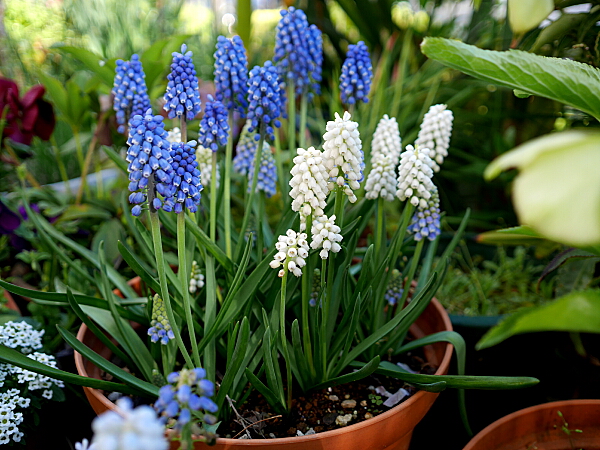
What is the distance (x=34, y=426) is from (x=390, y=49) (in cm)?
156

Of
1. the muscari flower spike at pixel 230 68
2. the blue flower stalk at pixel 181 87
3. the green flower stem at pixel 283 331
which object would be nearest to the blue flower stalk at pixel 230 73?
the muscari flower spike at pixel 230 68

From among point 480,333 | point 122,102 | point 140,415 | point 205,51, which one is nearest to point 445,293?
point 480,333

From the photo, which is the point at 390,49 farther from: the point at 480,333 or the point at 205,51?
the point at 480,333

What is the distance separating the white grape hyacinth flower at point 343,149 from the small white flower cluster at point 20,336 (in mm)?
615

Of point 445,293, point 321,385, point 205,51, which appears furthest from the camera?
point 205,51

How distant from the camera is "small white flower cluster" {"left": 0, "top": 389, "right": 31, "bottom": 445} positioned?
0.78 m

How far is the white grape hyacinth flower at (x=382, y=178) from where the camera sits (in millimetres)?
808

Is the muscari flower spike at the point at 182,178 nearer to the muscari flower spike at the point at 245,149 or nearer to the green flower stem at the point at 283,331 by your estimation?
the green flower stem at the point at 283,331

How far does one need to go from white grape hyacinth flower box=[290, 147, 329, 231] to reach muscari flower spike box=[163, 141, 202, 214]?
12 cm

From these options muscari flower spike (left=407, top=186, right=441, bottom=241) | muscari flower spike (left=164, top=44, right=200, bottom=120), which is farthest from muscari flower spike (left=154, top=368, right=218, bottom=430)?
muscari flower spike (left=407, top=186, right=441, bottom=241)

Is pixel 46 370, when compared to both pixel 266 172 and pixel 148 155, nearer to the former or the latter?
pixel 148 155

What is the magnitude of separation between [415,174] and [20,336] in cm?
73

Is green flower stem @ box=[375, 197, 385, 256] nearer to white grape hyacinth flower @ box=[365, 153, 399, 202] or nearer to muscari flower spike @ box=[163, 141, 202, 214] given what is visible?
white grape hyacinth flower @ box=[365, 153, 399, 202]

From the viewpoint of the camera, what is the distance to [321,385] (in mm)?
786
